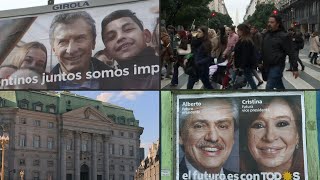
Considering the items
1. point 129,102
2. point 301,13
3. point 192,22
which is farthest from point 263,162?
point 301,13

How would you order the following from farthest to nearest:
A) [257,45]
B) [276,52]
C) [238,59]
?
[257,45] → [238,59] → [276,52]

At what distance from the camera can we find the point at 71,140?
30.2 ft

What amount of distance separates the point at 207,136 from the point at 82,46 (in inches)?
115

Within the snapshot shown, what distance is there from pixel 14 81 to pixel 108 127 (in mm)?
2154

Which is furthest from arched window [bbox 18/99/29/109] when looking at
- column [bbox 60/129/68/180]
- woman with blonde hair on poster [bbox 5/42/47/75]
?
column [bbox 60/129/68/180]

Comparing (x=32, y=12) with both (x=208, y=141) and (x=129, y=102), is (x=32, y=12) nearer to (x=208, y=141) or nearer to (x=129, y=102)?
(x=129, y=102)

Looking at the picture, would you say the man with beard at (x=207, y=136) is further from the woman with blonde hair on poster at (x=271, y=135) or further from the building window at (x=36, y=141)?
the building window at (x=36, y=141)

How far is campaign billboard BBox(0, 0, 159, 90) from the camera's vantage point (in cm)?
905

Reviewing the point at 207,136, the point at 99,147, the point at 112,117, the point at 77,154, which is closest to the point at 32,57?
the point at 112,117

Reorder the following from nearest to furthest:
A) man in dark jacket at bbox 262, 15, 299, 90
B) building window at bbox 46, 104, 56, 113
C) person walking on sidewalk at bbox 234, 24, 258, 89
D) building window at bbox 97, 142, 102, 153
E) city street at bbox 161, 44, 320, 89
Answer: man in dark jacket at bbox 262, 15, 299, 90
city street at bbox 161, 44, 320, 89
person walking on sidewalk at bbox 234, 24, 258, 89
building window at bbox 97, 142, 102, 153
building window at bbox 46, 104, 56, 113

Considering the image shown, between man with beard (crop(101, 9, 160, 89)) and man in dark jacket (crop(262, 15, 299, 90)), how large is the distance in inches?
78.2

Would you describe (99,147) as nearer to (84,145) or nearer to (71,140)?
(84,145)

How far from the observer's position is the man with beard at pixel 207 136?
28.2 feet

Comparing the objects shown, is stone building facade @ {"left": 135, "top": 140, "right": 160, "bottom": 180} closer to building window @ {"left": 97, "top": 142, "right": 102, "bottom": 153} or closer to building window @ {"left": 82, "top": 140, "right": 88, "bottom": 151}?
building window @ {"left": 97, "top": 142, "right": 102, "bottom": 153}
